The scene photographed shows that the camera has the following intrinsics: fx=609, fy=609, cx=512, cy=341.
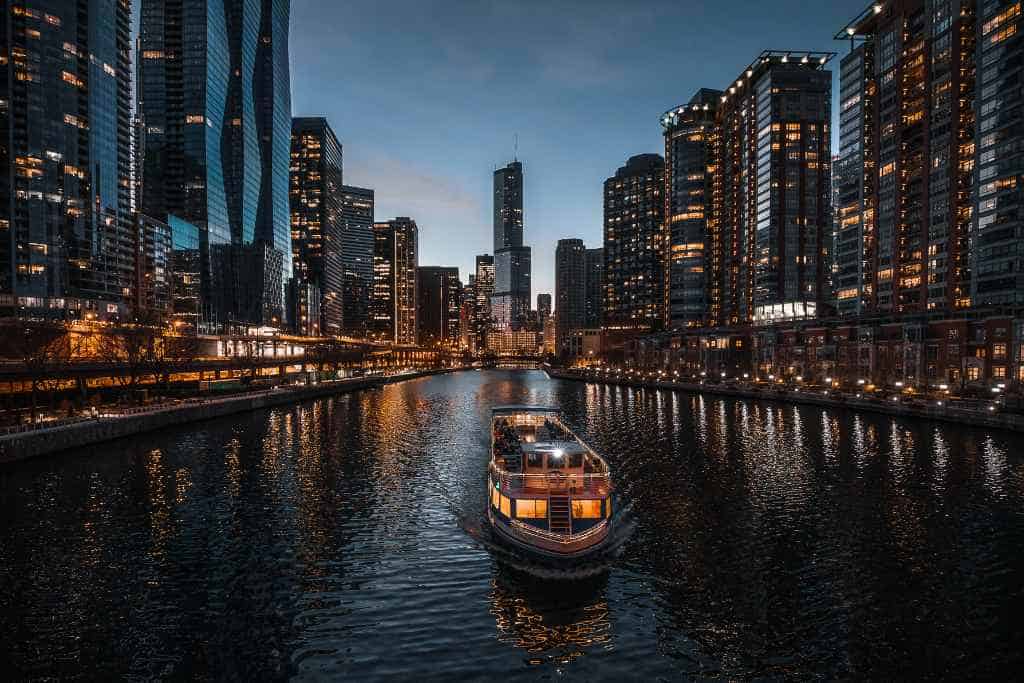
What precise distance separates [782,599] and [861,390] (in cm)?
11040

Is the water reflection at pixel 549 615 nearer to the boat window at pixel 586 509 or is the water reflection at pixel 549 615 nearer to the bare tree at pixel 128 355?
the boat window at pixel 586 509

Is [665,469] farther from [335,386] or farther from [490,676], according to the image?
[335,386]

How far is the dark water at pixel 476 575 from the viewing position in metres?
25.7

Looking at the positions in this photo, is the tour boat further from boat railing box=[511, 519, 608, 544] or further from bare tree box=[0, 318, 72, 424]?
bare tree box=[0, 318, 72, 424]

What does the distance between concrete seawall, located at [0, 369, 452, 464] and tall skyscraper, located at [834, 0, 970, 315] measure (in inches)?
6321

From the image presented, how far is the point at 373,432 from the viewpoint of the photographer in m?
92.7

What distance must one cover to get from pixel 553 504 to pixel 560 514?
70 centimetres

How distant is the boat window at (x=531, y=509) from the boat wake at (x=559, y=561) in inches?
88.2

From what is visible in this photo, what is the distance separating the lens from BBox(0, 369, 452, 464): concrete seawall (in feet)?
209

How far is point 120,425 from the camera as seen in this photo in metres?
80.6

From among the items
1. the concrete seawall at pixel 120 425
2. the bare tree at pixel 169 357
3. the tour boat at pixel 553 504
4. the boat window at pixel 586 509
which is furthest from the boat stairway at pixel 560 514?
the bare tree at pixel 169 357

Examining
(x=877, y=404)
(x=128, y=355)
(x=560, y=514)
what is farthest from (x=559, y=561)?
(x=128, y=355)

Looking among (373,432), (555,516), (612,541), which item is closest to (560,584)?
(555,516)

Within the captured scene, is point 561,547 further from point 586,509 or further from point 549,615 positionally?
point 549,615
